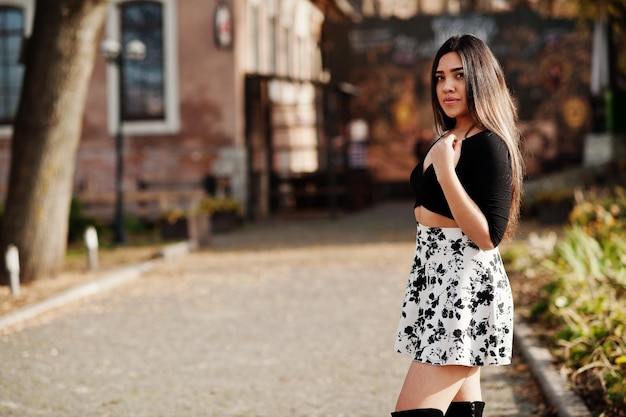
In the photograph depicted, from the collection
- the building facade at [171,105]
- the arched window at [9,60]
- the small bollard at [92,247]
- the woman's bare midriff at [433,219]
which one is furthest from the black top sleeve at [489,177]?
the arched window at [9,60]

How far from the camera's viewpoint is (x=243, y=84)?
74.7ft

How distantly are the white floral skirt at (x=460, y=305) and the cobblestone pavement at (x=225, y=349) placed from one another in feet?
7.51

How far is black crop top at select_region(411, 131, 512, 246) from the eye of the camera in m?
3.24

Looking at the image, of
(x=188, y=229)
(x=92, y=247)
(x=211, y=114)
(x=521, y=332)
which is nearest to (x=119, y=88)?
(x=188, y=229)

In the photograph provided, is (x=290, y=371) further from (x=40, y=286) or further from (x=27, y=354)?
(x=40, y=286)

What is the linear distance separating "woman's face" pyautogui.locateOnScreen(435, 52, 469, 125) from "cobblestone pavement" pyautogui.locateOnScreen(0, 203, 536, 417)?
8.54 ft

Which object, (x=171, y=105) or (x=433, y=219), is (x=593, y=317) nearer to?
(x=433, y=219)

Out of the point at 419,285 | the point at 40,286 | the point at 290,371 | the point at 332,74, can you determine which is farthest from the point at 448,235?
the point at 332,74

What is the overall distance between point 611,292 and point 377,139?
27.9m

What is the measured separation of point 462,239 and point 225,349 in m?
4.47

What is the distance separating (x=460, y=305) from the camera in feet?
10.8

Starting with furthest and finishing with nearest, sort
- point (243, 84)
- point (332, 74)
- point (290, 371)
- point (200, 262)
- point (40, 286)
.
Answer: point (332, 74), point (243, 84), point (200, 262), point (40, 286), point (290, 371)

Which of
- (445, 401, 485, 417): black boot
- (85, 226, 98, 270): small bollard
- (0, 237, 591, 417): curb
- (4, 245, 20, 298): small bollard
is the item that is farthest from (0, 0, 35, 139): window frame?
(445, 401, 485, 417): black boot

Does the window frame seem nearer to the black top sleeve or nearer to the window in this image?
the window
